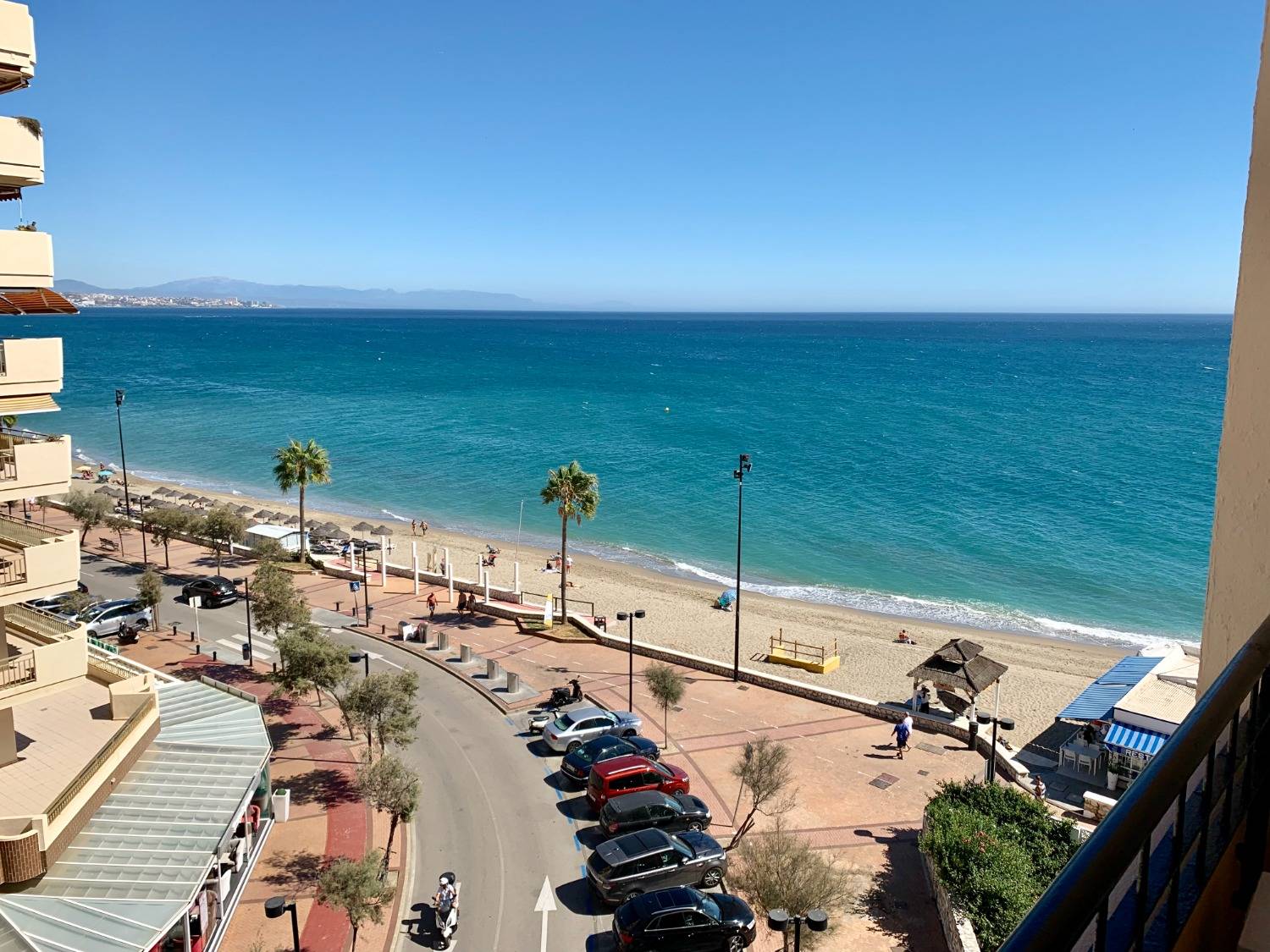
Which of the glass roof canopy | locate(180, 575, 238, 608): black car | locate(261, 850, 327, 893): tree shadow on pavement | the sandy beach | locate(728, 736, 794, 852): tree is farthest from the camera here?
locate(180, 575, 238, 608): black car

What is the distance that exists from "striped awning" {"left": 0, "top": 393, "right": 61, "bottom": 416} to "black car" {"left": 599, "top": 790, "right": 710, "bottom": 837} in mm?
11931

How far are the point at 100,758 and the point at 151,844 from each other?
5.28ft

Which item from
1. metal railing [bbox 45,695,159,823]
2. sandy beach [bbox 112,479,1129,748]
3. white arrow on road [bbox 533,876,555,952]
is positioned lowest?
sandy beach [bbox 112,479,1129,748]

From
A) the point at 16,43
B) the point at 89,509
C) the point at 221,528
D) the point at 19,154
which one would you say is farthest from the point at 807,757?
the point at 89,509

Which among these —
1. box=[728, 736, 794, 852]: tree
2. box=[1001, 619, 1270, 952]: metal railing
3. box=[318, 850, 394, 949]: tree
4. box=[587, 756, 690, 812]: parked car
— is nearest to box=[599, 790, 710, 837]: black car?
box=[587, 756, 690, 812]: parked car

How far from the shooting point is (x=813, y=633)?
116 ft

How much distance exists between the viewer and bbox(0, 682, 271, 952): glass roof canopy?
421 inches

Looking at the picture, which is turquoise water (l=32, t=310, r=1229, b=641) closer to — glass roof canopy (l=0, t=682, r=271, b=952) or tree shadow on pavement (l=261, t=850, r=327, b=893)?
tree shadow on pavement (l=261, t=850, r=327, b=893)

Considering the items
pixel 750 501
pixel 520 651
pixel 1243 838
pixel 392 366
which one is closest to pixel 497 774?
pixel 520 651

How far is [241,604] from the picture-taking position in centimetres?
3147

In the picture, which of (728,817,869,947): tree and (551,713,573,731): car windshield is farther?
(551,713,573,731): car windshield

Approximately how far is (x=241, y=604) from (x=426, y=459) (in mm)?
42090

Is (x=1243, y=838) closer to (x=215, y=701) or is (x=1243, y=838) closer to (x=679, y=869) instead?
(x=679, y=869)

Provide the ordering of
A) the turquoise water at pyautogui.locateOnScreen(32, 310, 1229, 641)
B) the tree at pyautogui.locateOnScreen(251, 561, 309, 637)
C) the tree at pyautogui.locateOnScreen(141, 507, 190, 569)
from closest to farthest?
the tree at pyautogui.locateOnScreen(251, 561, 309, 637), the tree at pyautogui.locateOnScreen(141, 507, 190, 569), the turquoise water at pyautogui.locateOnScreen(32, 310, 1229, 641)
